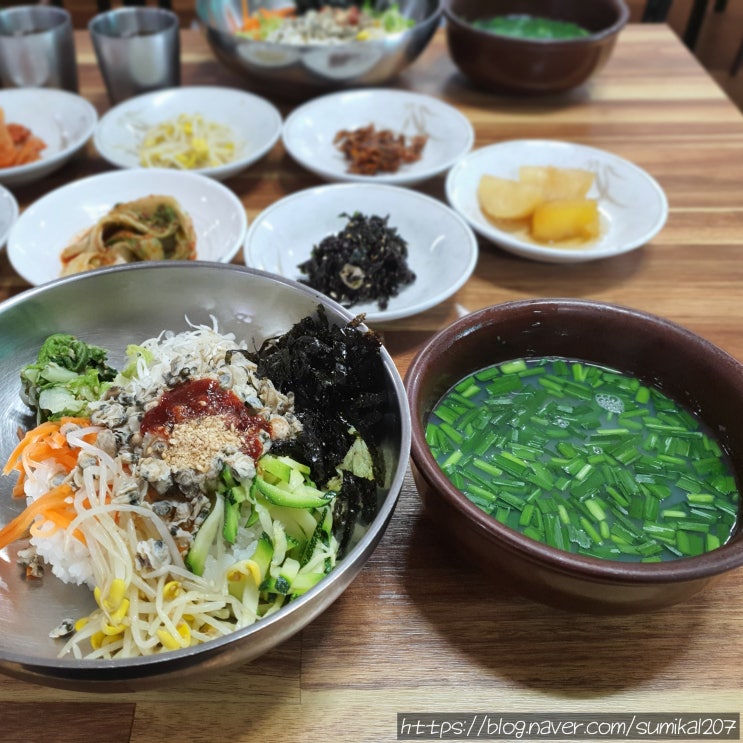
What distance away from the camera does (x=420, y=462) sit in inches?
49.8

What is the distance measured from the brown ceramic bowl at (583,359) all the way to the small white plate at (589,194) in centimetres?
63

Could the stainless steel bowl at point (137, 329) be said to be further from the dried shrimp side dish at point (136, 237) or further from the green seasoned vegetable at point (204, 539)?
the dried shrimp side dish at point (136, 237)

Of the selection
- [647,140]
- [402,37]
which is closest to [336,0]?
[402,37]

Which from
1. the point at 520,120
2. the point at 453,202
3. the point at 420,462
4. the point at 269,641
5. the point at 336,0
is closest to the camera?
the point at 269,641

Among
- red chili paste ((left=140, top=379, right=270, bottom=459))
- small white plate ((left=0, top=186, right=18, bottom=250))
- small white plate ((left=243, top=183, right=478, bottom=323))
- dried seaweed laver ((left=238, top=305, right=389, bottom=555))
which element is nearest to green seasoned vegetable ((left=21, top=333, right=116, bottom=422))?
red chili paste ((left=140, top=379, right=270, bottom=459))

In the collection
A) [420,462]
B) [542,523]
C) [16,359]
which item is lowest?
[16,359]

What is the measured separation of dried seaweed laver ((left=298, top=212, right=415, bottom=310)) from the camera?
2.05m

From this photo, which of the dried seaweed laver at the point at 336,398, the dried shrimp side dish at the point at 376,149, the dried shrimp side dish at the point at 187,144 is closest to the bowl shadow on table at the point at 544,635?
the dried seaweed laver at the point at 336,398

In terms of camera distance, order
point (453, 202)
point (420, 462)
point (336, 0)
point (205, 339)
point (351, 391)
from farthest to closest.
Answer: point (336, 0) → point (453, 202) → point (205, 339) → point (351, 391) → point (420, 462)

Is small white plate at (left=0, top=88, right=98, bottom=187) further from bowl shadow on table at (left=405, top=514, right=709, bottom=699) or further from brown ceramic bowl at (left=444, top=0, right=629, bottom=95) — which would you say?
bowl shadow on table at (left=405, top=514, right=709, bottom=699)

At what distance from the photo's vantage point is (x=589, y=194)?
253 centimetres

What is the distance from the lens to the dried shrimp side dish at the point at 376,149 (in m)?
2.66

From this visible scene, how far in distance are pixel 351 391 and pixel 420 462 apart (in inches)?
11.9

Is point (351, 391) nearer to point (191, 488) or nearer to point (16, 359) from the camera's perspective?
point (191, 488)
